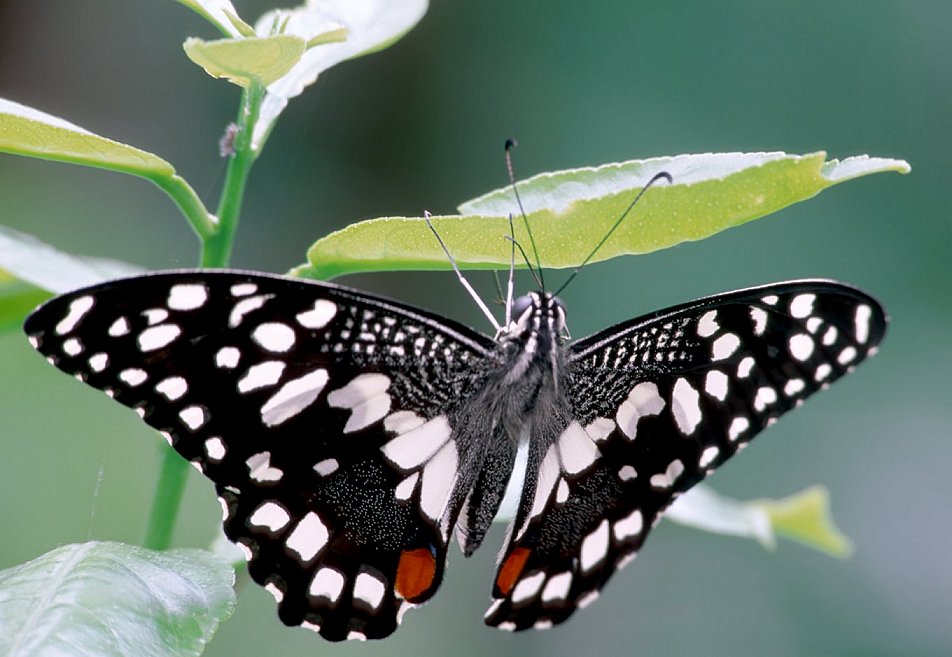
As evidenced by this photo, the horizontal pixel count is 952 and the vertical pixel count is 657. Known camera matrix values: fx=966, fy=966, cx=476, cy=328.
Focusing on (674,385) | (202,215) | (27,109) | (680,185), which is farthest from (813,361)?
(27,109)

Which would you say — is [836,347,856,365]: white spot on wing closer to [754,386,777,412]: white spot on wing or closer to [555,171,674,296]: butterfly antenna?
[754,386,777,412]: white spot on wing

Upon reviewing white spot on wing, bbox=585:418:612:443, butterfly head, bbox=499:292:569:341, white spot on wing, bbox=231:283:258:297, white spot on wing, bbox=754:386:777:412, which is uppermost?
butterfly head, bbox=499:292:569:341

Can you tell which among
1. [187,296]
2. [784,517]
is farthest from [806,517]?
[187,296]

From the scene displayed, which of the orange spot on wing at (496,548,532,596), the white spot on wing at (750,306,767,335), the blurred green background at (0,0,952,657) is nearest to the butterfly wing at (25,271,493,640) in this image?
the orange spot on wing at (496,548,532,596)

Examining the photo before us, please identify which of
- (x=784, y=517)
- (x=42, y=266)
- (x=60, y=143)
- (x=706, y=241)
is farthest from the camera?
(x=706, y=241)

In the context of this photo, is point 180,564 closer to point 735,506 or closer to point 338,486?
point 338,486

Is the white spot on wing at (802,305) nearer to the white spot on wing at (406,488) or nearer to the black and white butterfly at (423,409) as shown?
the black and white butterfly at (423,409)

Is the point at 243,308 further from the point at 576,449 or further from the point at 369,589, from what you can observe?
the point at 576,449
